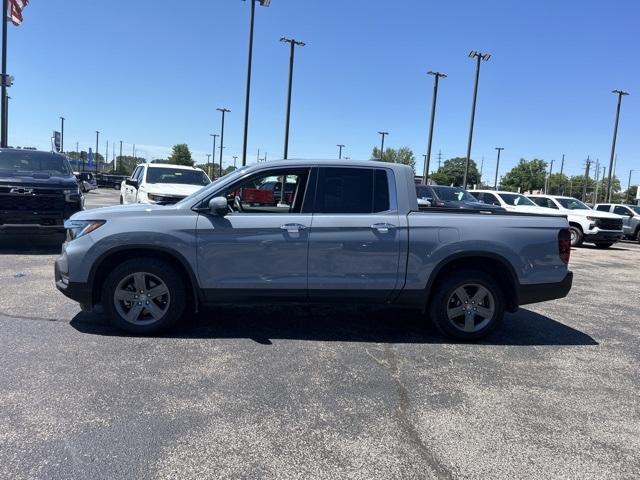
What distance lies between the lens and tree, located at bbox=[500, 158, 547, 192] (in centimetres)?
10612

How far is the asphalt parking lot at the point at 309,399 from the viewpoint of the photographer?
9.98 ft

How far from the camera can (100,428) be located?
333 centimetres

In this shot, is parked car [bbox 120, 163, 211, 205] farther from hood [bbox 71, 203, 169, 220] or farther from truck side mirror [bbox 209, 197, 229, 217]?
truck side mirror [bbox 209, 197, 229, 217]

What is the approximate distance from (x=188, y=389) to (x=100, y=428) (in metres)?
0.76

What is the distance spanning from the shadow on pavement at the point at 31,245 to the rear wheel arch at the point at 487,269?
810cm

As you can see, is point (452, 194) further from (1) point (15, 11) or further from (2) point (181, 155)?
(2) point (181, 155)

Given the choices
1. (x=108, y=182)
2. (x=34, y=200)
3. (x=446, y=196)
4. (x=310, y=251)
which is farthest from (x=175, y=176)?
(x=108, y=182)

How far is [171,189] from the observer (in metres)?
12.7

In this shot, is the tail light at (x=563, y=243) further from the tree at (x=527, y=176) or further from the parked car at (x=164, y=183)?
the tree at (x=527, y=176)

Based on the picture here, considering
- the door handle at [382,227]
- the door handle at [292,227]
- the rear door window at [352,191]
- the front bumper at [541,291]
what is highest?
the rear door window at [352,191]

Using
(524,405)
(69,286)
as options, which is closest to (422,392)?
(524,405)

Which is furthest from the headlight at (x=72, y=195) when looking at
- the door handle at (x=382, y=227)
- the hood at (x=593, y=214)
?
the hood at (x=593, y=214)

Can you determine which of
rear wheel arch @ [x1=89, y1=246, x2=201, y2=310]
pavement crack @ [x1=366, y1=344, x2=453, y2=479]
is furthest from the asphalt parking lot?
rear wheel arch @ [x1=89, y1=246, x2=201, y2=310]

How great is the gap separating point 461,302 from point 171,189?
360 inches
